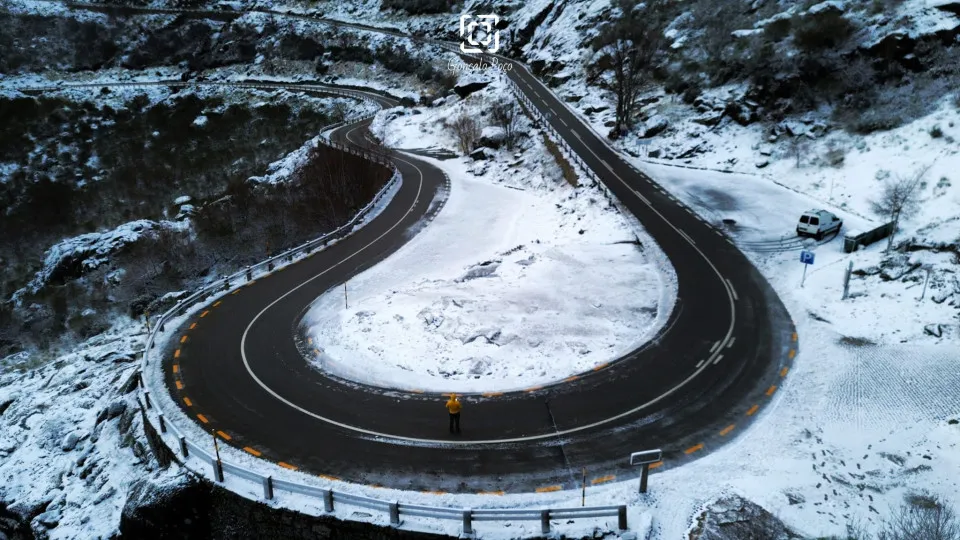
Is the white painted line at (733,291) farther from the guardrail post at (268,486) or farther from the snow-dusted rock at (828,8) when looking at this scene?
the snow-dusted rock at (828,8)

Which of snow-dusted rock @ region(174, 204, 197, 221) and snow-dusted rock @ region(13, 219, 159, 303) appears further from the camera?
snow-dusted rock @ region(174, 204, 197, 221)

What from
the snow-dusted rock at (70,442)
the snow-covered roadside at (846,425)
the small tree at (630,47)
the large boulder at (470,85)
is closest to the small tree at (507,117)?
the large boulder at (470,85)

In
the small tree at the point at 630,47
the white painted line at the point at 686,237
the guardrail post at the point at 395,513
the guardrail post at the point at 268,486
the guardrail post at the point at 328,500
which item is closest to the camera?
the guardrail post at the point at 395,513

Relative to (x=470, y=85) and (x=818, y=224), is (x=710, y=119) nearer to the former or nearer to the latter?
(x=818, y=224)

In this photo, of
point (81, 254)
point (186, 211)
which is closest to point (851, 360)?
point (81, 254)

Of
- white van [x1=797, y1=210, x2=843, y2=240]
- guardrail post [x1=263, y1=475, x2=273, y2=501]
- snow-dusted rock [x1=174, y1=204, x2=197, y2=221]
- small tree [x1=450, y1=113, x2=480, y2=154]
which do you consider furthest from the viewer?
small tree [x1=450, y1=113, x2=480, y2=154]

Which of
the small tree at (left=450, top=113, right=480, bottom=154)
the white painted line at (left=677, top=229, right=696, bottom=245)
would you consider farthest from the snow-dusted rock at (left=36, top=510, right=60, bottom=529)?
the small tree at (left=450, top=113, right=480, bottom=154)

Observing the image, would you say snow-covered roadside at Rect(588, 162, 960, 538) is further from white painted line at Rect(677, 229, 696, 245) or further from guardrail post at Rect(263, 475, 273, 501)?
guardrail post at Rect(263, 475, 273, 501)
